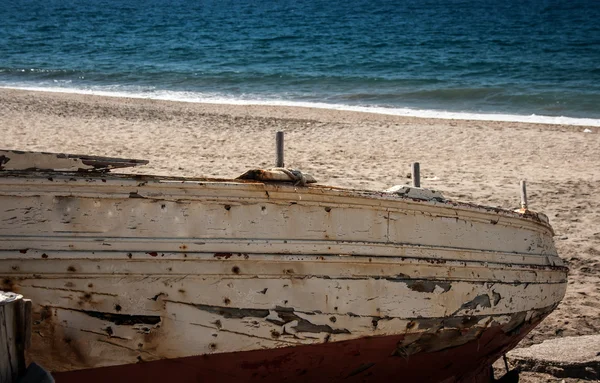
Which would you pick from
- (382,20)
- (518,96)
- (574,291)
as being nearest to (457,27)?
(382,20)

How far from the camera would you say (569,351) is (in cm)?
470

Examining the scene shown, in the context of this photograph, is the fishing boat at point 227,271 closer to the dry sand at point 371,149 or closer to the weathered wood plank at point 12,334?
the weathered wood plank at point 12,334

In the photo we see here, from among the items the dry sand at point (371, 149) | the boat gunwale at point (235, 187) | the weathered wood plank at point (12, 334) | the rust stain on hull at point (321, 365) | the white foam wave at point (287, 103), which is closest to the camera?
the weathered wood plank at point (12, 334)

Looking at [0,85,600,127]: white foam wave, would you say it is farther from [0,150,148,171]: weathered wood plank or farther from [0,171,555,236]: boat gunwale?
[0,150,148,171]: weathered wood plank

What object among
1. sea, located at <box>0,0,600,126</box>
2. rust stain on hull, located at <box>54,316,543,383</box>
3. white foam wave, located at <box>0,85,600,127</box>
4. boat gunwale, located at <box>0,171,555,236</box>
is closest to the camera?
boat gunwale, located at <box>0,171,555,236</box>

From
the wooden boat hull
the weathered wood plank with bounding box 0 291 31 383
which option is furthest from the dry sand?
the weathered wood plank with bounding box 0 291 31 383

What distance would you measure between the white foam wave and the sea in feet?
0.15

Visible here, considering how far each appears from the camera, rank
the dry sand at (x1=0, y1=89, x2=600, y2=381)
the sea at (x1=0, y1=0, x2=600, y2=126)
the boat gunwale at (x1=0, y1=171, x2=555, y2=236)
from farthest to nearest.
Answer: the sea at (x1=0, y1=0, x2=600, y2=126), the dry sand at (x1=0, y1=89, x2=600, y2=381), the boat gunwale at (x1=0, y1=171, x2=555, y2=236)

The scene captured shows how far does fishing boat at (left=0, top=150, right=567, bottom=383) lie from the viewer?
9.58 ft

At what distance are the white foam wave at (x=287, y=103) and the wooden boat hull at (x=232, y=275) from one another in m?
12.6

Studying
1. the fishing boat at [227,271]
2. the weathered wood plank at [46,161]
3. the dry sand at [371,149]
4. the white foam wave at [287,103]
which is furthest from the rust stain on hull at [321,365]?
the white foam wave at [287,103]

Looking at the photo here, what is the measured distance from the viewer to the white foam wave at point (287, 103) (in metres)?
15.8

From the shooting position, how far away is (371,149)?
38.7 feet

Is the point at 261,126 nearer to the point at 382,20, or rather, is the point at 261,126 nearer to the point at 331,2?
the point at 382,20
